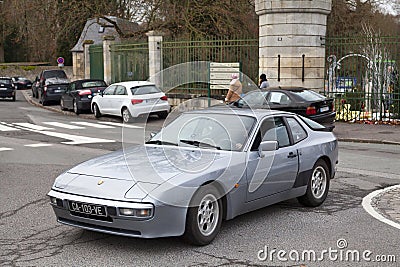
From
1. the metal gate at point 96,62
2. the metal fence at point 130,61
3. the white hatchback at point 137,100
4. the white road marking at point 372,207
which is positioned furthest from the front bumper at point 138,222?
the metal gate at point 96,62

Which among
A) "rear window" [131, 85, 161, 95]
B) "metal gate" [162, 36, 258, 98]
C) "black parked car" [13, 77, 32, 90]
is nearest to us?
"rear window" [131, 85, 161, 95]

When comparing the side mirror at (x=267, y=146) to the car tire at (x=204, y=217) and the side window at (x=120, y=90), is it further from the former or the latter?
the side window at (x=120, y=90)

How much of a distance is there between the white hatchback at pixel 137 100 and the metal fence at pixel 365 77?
6.09 meters

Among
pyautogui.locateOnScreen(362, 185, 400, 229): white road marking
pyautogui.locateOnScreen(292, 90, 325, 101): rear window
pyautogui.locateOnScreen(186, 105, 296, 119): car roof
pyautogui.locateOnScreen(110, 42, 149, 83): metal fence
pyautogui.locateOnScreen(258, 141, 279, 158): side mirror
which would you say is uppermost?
pyautogui.locateOnScreen(110, 42, 149, 83): metal fence

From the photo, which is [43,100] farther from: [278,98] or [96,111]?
[278,98]

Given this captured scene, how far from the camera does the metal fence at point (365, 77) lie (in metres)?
19.3

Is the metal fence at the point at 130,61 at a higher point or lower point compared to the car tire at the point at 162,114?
higher

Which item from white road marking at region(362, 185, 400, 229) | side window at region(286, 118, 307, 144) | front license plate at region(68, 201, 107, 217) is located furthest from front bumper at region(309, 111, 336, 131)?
front license plate at region(68, 201, 107, 217)

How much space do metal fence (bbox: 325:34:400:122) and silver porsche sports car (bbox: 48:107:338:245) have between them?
12.2m

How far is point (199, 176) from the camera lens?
19.6 ft

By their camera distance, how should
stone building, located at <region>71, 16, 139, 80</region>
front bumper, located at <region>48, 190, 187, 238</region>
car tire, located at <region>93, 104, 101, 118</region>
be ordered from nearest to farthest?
front bumper, located at <region>48, 190, 187, 238</region>
car tire, located at <region>93, 104, 101, 118</region>
stone building, located at <region>71, 16, 139, 80</region>

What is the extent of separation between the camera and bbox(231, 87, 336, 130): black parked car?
53.6ft

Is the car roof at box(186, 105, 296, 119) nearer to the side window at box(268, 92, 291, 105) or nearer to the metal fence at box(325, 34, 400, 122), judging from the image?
the side window at box(268, 92, 291, 105)

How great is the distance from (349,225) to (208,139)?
2.00 meters
